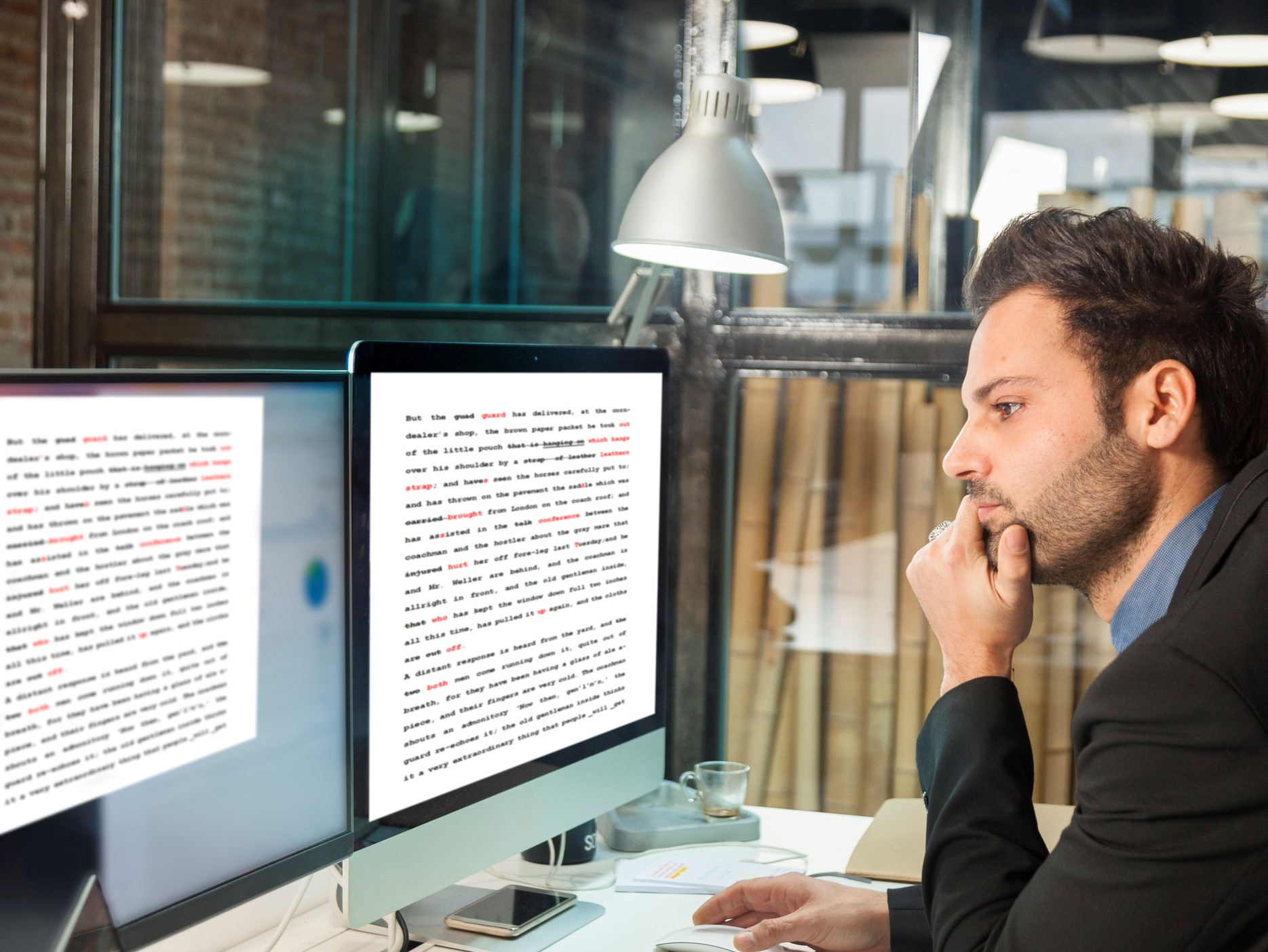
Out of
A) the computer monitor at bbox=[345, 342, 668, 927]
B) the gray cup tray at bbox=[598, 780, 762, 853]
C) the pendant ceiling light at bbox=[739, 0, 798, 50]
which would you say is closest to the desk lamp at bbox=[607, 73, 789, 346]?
the computer monitor at bbox=[345, 342, 668, 927]

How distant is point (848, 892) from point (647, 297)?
2.83ft

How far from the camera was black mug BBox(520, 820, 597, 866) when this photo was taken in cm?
142

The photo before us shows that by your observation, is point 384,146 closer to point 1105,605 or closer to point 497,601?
point 497,601

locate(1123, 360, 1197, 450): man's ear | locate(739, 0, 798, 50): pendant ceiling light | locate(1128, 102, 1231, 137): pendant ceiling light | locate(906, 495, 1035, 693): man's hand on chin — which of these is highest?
locate(739, 0, 798, 50): pendant ceiling light

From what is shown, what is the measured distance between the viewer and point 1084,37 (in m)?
2.43

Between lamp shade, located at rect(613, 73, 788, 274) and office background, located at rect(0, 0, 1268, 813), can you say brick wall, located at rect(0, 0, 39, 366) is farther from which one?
lamp shade, located at rect(613, 73, 788, 274)

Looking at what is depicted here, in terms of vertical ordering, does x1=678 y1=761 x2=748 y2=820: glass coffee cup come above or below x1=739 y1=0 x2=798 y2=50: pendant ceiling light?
below

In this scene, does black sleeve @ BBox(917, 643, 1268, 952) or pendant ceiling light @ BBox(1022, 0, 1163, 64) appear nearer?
black sleeve @ BBox(917, 643, 1268, 952)

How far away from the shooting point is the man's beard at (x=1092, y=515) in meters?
1.13

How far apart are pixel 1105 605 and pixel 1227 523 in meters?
0.25

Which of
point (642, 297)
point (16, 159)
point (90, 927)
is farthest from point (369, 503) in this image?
point (16, 159)

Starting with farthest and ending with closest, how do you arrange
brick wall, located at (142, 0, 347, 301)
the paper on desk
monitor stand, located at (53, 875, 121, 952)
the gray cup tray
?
brick wall, located at (142, 0, 347, 301) → the gray cup tray → the paper on desk → monitor stand, located at (53, 875, 121, 952)

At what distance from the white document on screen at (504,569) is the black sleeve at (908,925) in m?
0.35

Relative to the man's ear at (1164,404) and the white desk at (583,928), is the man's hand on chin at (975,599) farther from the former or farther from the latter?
the white desk at (583,928)
